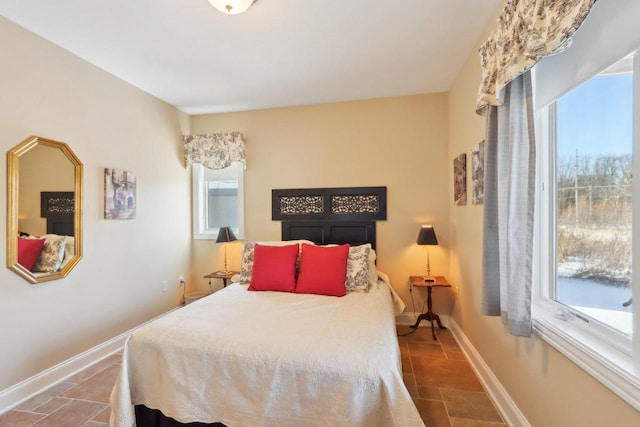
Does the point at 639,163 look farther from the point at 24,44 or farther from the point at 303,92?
the point at 24,44

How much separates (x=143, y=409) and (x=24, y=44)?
2635 millimetres

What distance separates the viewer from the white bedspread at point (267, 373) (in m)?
1.30

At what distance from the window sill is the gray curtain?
109mm

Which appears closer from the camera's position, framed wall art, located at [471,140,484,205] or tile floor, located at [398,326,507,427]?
tile floor, located at [398,326,507,427]

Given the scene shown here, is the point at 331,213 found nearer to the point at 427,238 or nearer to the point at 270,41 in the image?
the point at 427,238

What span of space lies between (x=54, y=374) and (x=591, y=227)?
11.8 feet

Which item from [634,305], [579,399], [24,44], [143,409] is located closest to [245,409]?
[143,409]

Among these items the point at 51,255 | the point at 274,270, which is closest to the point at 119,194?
the point at 51,255

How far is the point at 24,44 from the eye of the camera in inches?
79.8

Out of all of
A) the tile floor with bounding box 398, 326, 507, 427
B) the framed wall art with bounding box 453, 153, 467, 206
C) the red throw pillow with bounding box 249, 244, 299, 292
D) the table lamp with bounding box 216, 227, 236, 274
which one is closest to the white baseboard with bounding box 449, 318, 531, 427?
the tile floor with bounding box 398, 326, 507, 427

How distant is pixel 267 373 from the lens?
4.63 ft

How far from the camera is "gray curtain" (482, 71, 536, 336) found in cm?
144

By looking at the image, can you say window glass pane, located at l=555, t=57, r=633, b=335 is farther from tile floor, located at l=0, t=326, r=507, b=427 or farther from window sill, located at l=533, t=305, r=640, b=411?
tile floor, located at l=0, t=326, r=507, b=427

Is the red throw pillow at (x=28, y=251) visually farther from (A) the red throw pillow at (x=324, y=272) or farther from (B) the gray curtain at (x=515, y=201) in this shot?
(B) the gray curtain at (x=515, y=201)
